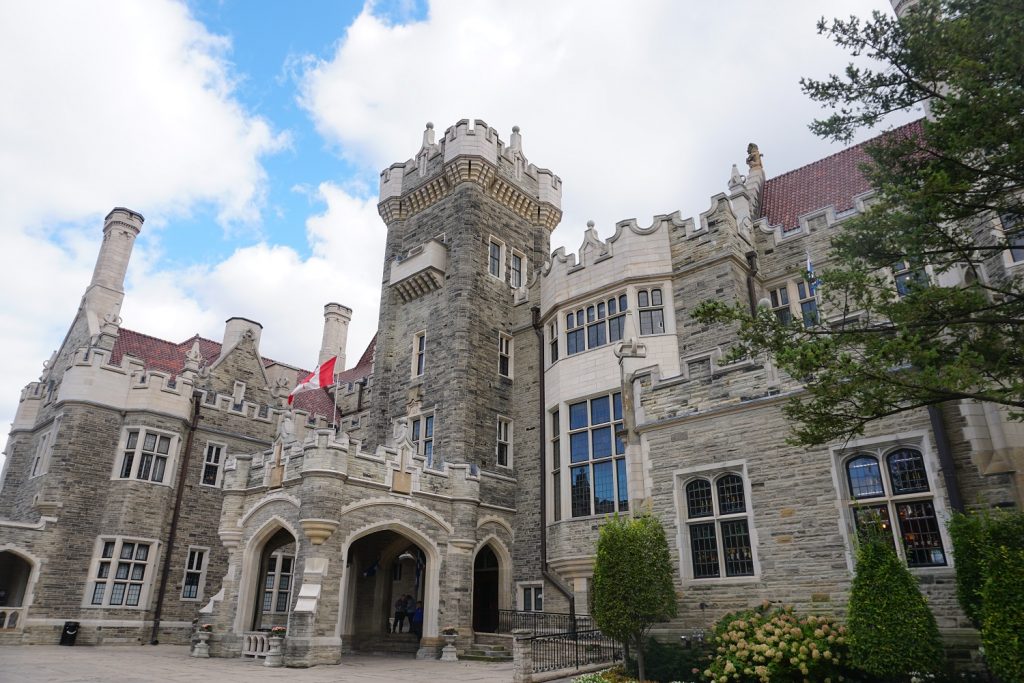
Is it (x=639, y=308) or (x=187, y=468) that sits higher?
(x=639, y=308)

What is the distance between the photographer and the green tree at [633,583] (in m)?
12.0

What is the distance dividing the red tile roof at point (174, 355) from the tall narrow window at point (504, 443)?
425 inches

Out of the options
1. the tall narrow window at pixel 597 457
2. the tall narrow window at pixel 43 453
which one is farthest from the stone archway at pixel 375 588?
the tall narrow window at pixel 43 453

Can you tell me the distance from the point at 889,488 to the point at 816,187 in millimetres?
14067

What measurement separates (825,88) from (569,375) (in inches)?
467

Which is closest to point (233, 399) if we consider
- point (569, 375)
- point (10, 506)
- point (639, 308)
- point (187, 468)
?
point (187, 468)

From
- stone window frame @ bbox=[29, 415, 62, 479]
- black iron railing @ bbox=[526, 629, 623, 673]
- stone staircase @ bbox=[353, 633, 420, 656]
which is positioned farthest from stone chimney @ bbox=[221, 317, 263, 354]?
black iron railing @ bbox=[526, 629, 623, 673]

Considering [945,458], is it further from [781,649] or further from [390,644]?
[390,644]

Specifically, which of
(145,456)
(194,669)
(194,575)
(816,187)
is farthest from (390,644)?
(816,187)

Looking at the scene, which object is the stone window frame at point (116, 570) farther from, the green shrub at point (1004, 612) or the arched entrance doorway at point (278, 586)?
the green shrub at point (1004, 612)

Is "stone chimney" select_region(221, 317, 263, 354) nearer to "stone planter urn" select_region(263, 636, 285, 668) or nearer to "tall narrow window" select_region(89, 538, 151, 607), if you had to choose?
"tall narrow window" select_region(89, 538, 151, 607)

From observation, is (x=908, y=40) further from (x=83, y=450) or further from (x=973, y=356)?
(x=83, y=450)

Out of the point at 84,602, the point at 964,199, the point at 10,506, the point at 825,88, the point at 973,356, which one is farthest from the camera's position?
the point at 10,506

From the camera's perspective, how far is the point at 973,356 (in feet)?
24.6
